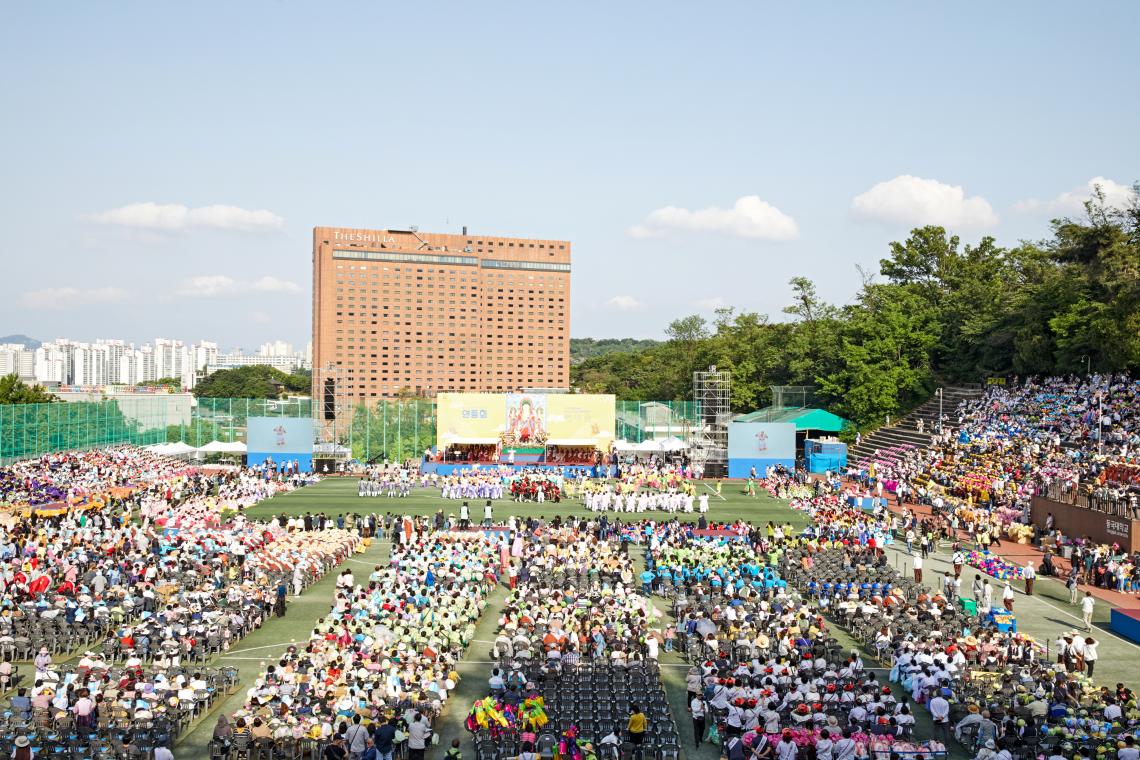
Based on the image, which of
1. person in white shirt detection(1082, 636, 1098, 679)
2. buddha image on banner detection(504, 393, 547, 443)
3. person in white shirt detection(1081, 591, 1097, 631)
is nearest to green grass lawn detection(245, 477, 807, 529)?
buddha image on banner detection(504, 393, 547, 443)

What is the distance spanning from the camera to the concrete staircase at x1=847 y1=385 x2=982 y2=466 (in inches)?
2095

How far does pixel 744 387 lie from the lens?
7575 centimetres

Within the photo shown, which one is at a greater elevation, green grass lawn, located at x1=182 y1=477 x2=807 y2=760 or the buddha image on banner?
the buddha image on banner

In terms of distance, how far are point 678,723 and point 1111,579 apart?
1757cm

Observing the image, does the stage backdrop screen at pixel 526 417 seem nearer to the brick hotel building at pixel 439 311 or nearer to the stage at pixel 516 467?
the stage at pixel 516 467

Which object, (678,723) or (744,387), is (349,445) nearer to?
(744,387)

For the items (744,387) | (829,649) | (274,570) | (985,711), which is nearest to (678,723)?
(829,649)

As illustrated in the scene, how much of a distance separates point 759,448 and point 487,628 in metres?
32.9

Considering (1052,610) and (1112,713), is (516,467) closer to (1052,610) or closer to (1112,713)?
(1052,610)

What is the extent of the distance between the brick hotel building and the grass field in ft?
426

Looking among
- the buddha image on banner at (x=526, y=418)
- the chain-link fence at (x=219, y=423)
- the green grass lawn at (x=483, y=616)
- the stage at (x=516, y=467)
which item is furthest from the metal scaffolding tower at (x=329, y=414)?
the buddha image on banner at (x=526, y=418)

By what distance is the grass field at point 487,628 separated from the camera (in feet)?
51.0

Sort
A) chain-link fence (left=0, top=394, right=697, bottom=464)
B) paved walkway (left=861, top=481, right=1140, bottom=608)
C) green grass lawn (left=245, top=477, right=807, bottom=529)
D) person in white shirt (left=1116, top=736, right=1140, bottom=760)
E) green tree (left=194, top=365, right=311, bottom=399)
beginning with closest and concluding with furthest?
person in white shirt (left=1116, top=736, right=1140, bottom=760), paved walkway (left=861, top=481, right=1140, bottom=608), green grass lawn (left=245, top=477, right=807, bottom=529), chain-link fence (left=0, top=394, right=697, bottom=464), green tree (left=194, top=365, right=311, bottom=399)

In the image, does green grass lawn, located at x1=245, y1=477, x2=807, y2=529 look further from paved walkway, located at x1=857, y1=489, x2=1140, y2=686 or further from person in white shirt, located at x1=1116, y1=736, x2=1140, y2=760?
person in white shirt, located at x1=1116, y1=736, x2=1140, y2=760
